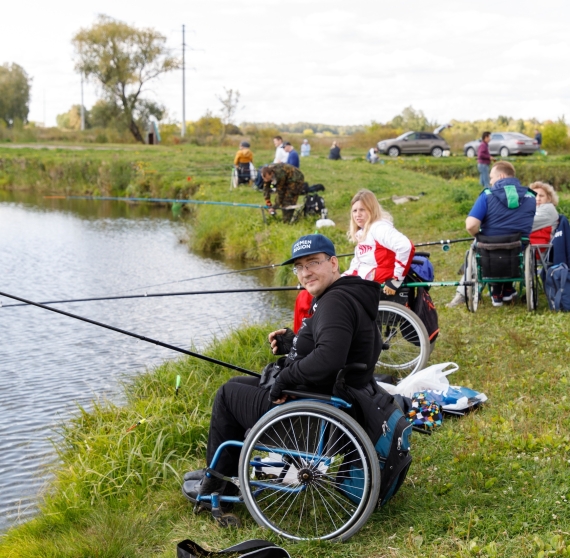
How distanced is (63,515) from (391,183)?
1835 cm

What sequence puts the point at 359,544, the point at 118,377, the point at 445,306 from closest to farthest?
the point at 359,544, the point at 118,377, the point at 445,306

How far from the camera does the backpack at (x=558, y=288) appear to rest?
7.64 meters

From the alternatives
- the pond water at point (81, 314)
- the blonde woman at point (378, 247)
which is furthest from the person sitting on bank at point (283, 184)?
the blonde woman at point (378, 247)

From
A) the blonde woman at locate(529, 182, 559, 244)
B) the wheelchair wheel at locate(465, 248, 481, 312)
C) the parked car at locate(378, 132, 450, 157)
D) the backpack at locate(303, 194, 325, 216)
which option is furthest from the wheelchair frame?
the parked car at locate(378, 132, 450, 157)

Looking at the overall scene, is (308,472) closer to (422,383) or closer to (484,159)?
(422,383)

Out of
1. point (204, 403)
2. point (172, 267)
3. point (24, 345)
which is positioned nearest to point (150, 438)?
point (204, 403)

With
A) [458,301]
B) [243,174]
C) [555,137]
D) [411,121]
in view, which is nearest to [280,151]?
[243,174]

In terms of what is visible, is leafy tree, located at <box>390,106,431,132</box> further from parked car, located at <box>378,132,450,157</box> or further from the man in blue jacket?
the man in blue jacket

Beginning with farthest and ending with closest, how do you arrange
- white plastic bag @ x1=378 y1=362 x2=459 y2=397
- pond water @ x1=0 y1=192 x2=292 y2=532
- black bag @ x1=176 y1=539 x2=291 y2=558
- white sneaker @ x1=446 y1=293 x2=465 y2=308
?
1. white sneaker @ x1=446 y1=293 x2=465 y2=308
2. pond water @ x1=0 y1=192 x2=292 y2=532
3. white plastic bag @ x1=378 y1=362 x2=459 y2=397
4. black bag @ x1=176 y1=539 x2=291 y2=558

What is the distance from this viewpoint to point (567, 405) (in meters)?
4.96

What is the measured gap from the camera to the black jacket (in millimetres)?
3680

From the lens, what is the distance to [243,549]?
11.5 feet

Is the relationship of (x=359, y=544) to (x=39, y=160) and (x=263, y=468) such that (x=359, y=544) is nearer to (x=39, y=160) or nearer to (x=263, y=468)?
(x=263, y=468)

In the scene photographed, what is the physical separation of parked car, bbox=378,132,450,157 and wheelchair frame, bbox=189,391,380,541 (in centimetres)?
3602
